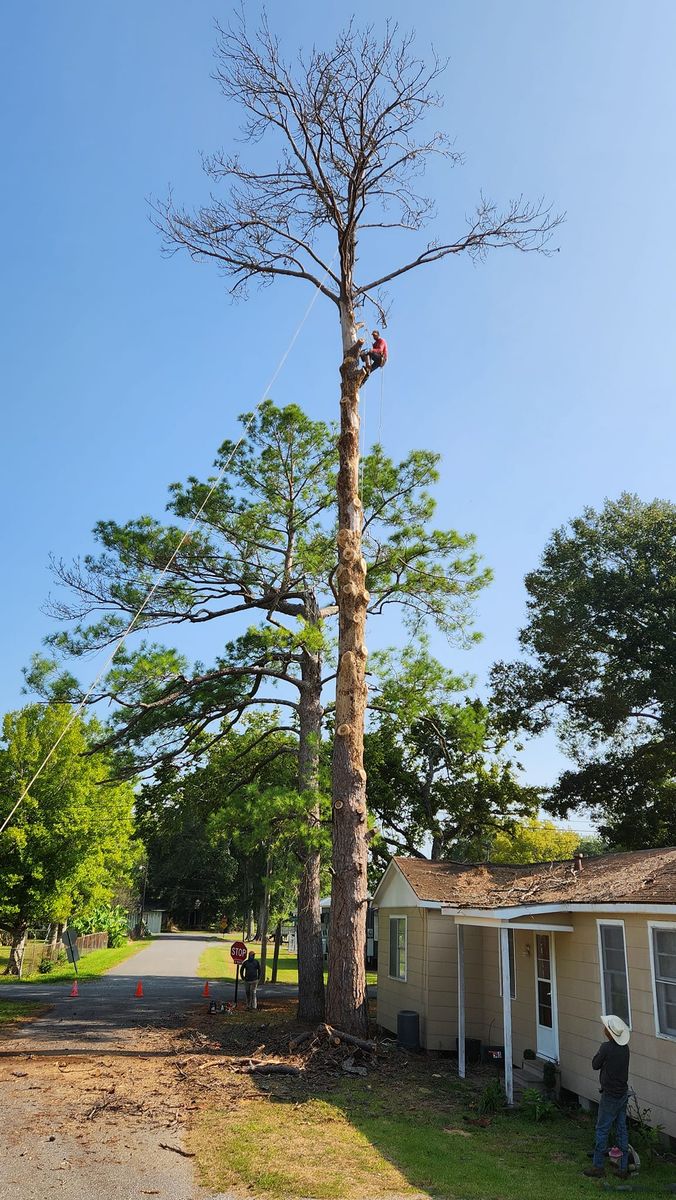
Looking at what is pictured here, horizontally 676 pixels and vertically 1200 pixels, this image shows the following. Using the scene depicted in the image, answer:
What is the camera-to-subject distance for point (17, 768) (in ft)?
87.0

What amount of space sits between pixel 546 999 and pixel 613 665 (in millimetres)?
13466

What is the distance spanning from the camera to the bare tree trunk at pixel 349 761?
39.8 feet

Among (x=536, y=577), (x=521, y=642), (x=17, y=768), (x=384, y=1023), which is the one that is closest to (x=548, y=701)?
(x=521, y=642)

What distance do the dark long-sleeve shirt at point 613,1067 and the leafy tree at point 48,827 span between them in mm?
19898

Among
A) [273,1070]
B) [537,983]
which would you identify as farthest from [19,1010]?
[537,983]

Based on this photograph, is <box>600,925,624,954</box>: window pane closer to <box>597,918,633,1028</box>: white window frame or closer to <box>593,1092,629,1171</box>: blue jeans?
<box>597,918,633,1028</box>: white window frame

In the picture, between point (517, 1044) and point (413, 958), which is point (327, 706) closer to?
point (413, 958)

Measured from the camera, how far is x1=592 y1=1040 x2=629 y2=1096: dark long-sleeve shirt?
7250 millimetres

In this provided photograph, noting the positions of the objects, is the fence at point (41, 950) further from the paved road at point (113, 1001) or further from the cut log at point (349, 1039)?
the cut log at point (349, 1039)

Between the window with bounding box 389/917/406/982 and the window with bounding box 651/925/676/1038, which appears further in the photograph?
the window with bounding box 389/917/406/982

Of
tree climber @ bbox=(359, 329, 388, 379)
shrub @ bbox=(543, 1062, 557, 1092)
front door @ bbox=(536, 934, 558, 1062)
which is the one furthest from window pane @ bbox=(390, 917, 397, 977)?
tree climber @ bbox=(359, 329, 388, 379)

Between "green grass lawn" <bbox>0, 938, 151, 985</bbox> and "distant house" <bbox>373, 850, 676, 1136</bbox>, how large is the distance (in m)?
16.0

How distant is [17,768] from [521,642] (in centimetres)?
1809

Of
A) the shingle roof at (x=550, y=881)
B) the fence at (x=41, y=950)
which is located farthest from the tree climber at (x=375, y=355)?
the fence at (x=41, y=950)
